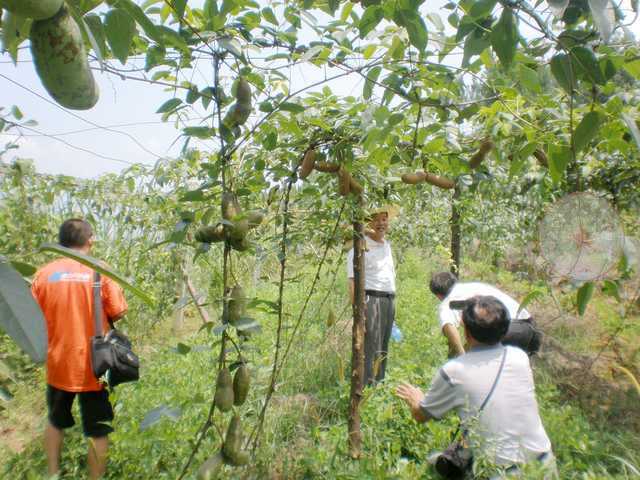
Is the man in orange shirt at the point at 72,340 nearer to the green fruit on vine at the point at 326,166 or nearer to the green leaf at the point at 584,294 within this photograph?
the green fruit on vine at the point at 326,166

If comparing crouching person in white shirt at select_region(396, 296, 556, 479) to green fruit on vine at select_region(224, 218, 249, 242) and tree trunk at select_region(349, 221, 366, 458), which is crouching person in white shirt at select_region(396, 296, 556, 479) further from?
green fruit on vine at select_region(224, 218, 249, 242)

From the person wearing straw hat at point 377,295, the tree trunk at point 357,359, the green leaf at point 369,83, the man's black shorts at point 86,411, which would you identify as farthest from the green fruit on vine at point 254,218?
the person wearing straw hat at point 377,295

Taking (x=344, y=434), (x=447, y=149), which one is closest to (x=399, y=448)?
(x=344, y=434)

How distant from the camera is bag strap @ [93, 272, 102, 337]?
2.15m

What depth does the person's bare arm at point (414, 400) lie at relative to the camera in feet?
6.30

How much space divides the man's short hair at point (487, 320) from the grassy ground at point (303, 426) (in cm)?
54

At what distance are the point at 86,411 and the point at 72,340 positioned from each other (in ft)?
1.18

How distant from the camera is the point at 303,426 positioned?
8.35 ft

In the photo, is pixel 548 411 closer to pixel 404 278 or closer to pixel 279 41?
pixel 279 41

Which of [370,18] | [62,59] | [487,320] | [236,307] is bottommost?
[487,320]

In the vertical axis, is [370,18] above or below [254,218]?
above

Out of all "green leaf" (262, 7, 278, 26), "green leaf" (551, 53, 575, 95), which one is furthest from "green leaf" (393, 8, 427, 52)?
"green leaf" (262, 7, 278, 26)

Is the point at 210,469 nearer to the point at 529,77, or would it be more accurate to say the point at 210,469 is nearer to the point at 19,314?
the point at 19,314

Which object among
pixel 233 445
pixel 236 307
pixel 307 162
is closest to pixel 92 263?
pixel 236 307
